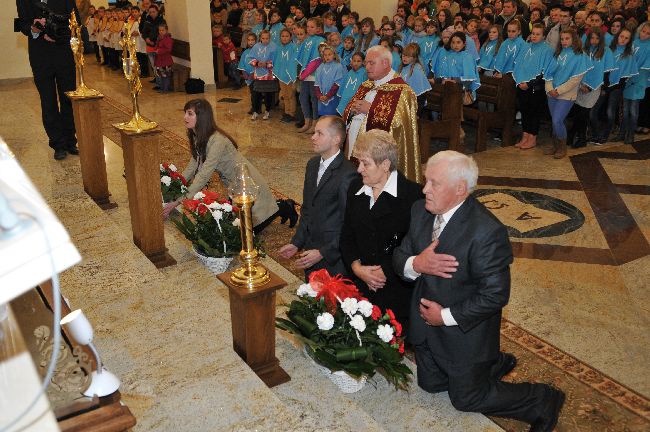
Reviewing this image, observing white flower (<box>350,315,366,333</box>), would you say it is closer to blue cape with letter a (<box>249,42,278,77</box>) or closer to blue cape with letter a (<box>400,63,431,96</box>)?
blue cape with letter a (<box>400,63,431,96</box>)

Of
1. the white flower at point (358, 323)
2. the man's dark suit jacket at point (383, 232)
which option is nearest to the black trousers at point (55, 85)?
the man's dark suit jacket at point (383, 232)

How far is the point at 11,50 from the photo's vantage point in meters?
13.5

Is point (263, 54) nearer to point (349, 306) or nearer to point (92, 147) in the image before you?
point (92, 147)

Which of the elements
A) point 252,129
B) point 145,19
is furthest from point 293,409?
point 145,19

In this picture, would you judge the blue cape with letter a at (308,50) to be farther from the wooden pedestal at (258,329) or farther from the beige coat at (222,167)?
the wooden pedestal at (258,329)

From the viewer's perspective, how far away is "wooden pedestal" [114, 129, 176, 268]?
4488 millimetres

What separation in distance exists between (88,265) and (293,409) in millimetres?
2110

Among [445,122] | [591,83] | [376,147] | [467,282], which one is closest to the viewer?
[467,282]

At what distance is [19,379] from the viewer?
4.99ft

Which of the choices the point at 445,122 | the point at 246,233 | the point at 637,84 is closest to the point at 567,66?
the point at 637,84

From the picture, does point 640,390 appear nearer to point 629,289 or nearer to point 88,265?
point 629,289

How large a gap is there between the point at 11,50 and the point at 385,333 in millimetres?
12694

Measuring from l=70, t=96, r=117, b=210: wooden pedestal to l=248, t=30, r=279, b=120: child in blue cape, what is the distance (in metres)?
4.70

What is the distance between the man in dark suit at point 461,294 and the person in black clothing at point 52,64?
4.68 m
